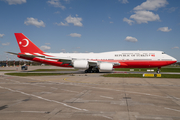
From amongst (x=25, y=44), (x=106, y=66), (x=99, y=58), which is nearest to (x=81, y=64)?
(x=99, y=58)

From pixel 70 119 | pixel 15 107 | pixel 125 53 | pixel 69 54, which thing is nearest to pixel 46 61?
pixel 69 54

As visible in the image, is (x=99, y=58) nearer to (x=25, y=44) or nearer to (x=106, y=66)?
(x=106, y=66)

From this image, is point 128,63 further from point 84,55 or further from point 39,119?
point 39,119

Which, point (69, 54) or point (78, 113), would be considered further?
point (69, 54)

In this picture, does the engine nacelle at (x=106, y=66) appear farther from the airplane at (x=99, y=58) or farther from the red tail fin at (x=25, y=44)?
the red tail fin at (x=25, y=44)

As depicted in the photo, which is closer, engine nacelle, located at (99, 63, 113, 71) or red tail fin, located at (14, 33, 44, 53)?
engine nacelle, located at (99, 63, 113, 71)

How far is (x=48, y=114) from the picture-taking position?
7711mm

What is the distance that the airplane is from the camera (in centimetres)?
3622

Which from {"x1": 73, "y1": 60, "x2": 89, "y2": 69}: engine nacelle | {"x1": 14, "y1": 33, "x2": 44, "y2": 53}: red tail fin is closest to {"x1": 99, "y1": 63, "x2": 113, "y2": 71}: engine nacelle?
{"x1": 73, "y1": 60, "x2": 89, "y2": 69}: engine nacelle

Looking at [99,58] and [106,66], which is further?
[99,58]

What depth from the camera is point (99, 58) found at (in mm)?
38719

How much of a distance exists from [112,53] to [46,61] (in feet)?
60.1

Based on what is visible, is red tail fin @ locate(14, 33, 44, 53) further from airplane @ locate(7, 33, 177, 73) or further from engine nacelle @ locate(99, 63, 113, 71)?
engine nacelle @ locate(99, 63, 113, 71)

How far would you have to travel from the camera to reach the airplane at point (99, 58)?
36.2 metres
